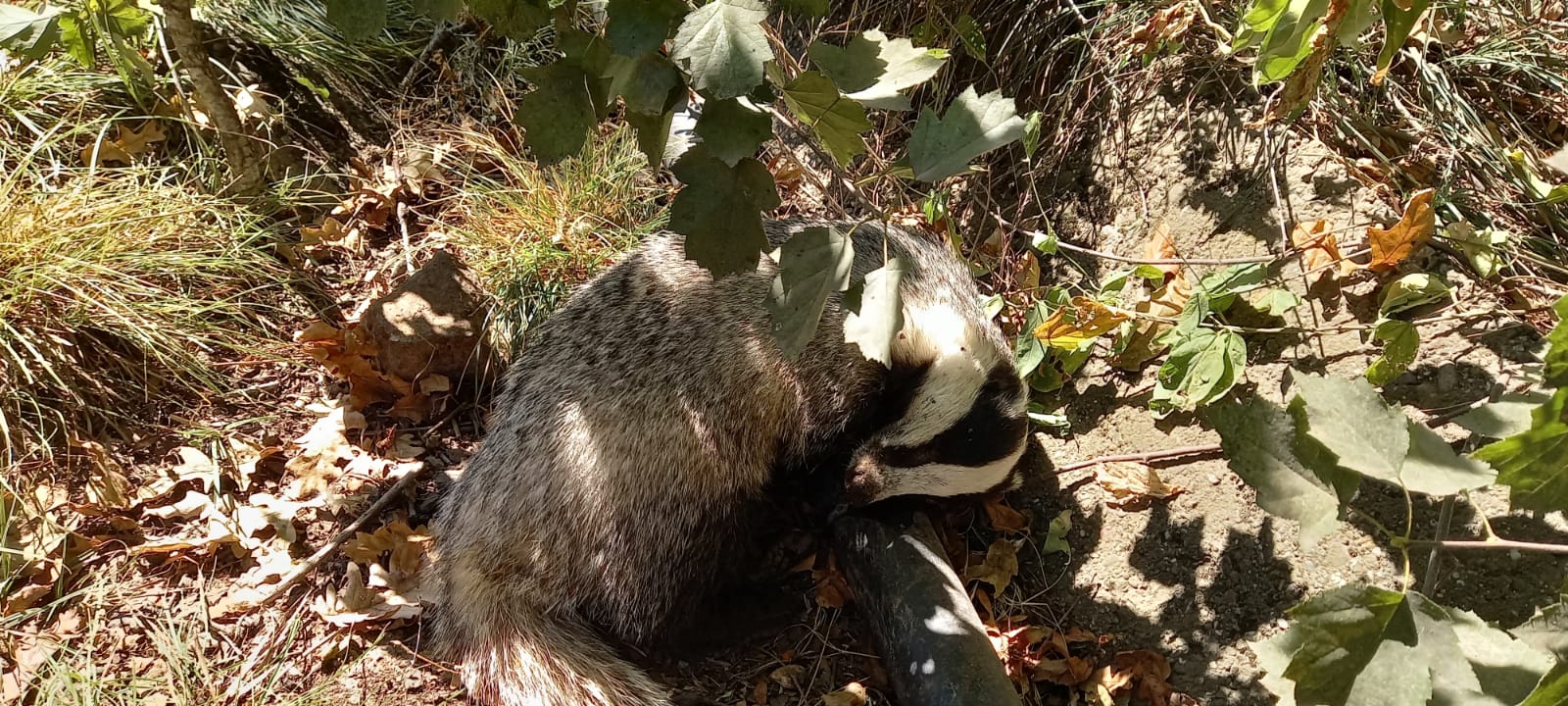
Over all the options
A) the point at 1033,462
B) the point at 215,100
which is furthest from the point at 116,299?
the point at 1033,462

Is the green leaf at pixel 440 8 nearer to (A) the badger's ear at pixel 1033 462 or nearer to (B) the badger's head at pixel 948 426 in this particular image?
(B) the badger's head at pixel 948 426

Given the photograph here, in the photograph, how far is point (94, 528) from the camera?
3.24 m

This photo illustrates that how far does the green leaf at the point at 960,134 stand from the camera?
2250 mm

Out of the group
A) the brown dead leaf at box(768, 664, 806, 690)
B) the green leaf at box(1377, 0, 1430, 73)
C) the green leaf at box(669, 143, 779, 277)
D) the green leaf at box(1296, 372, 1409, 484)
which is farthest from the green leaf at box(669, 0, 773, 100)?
the brown dead leaf at box(768, 664, 806, 690)

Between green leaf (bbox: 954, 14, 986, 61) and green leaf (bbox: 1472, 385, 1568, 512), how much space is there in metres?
2.25

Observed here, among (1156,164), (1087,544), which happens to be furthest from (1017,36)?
(1087,544)

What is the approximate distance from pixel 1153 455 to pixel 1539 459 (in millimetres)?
1631

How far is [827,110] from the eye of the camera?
1931 millimetres

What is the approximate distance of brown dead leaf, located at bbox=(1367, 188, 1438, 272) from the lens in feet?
8.98

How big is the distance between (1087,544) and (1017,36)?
200cm

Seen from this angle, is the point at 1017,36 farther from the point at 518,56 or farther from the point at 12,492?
the point at 12,492

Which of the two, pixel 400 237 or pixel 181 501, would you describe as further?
pixel 400 237

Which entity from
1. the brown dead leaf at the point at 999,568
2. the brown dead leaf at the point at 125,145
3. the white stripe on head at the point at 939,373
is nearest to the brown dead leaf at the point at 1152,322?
the white stripe on head at the point at 939,373

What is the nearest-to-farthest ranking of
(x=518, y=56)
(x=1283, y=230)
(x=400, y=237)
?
(x=1283, y=230), (x=400, y=237), (x=518, y=56)
